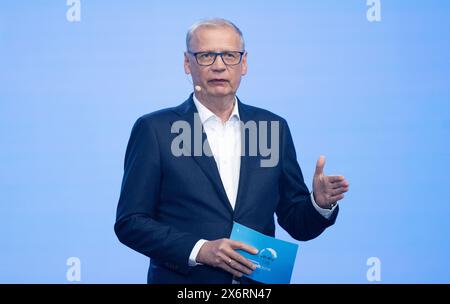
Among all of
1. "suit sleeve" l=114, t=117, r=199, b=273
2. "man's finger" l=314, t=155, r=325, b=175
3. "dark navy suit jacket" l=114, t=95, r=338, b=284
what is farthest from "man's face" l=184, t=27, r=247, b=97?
"man's finger" l=314, t=155, r=325, b=175

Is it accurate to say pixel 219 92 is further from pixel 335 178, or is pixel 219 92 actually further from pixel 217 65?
pixel 335 178

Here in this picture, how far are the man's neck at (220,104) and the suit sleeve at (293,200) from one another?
7.7 inches

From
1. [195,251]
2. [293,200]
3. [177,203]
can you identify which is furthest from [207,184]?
[293,200]

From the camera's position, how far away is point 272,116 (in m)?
2.24

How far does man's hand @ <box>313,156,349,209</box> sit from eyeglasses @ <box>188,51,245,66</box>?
40cm

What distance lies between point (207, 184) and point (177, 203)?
4.1 inches

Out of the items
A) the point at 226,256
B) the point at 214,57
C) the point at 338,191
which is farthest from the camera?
the point at 214,57


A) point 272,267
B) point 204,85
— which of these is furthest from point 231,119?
point 272,267

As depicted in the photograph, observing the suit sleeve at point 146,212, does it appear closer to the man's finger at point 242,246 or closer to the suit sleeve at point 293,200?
the man's finger at point 242,246

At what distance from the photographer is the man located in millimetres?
1969

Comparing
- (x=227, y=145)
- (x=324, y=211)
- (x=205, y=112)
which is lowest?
(x=324, y=211)

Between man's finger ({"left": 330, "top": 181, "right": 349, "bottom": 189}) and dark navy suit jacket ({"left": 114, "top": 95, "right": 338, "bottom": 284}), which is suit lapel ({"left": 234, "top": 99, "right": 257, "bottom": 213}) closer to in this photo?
dark navy suit jacket ({"left": 114, "top": 95, "right": 338, "bottom": 284})

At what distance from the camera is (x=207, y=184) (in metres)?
2.04
